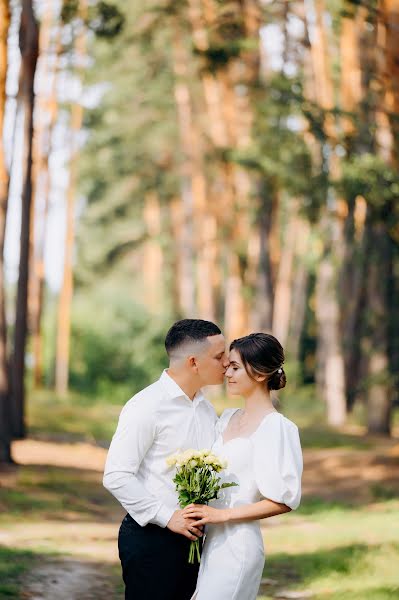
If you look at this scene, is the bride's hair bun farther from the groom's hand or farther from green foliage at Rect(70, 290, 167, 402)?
green foliage at Rect(70, 290, 167, 402)

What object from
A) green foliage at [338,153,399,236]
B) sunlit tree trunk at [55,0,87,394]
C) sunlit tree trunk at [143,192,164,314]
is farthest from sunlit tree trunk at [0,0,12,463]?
sunlit tree trunk at [143,192,164,314]

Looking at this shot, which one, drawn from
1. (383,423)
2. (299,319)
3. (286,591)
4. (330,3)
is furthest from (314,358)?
(286,591)

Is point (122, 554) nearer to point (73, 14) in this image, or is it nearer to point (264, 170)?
point (73, 14)

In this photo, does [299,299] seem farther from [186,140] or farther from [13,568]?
[13,568]

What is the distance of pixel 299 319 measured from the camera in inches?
1801

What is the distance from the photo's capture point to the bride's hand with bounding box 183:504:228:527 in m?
5.09

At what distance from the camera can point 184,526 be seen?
512 cm

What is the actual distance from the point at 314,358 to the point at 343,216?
73.1 feet

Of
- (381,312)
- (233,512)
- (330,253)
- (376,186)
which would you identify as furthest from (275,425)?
(330,253)

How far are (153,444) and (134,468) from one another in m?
0.18

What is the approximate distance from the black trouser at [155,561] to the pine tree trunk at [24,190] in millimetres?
14649

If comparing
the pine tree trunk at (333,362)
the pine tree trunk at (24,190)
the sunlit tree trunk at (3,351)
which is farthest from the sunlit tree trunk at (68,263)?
the sunlit tree trunk at (3,351)

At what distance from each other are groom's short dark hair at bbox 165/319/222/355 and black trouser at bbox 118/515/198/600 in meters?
0.82

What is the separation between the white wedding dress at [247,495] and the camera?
5.09 metres
